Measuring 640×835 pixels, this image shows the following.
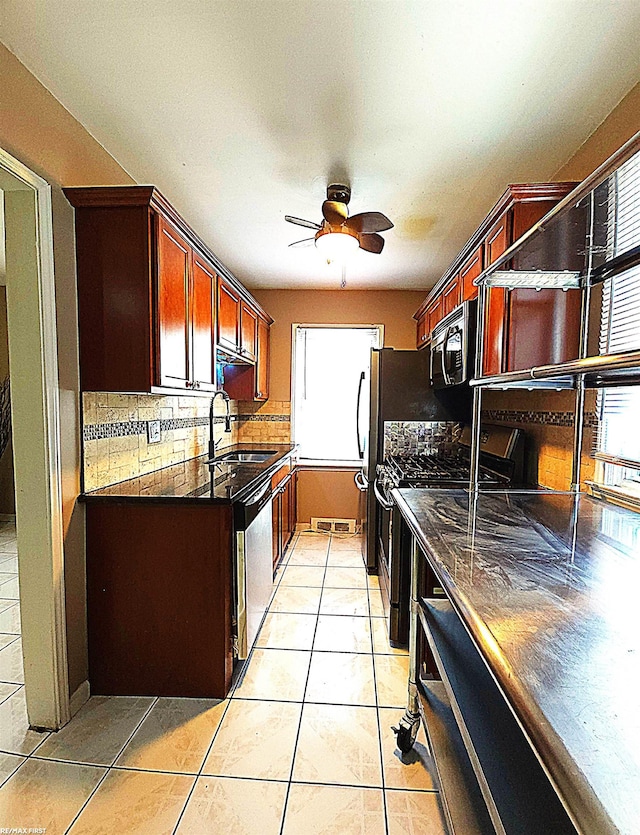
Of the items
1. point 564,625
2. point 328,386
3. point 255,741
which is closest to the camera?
point 564,625

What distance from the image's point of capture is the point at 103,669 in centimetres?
206

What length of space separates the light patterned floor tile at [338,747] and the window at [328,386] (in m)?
3.07

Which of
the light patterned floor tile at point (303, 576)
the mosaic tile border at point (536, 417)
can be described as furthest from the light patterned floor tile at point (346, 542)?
the mosaic tile border at point (536, 417)

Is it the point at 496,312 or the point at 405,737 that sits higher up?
the point at 496,312

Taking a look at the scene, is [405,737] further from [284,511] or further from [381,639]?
[284,511]

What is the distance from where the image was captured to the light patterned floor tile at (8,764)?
63.8 inches

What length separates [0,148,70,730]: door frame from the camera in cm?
175

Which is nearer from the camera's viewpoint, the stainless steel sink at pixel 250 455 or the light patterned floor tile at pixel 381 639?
the light patterned floor tile at pixel 381 639

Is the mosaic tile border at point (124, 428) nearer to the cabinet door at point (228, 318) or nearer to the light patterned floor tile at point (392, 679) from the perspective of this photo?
the cabinet door at point (228, 318)

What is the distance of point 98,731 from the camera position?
6.04 ft

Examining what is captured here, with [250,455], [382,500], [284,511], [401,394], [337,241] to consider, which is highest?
[337,241]

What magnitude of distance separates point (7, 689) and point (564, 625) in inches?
97.9

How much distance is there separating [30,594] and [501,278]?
7.48 feet

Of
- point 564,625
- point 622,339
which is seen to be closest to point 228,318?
point 622,339
